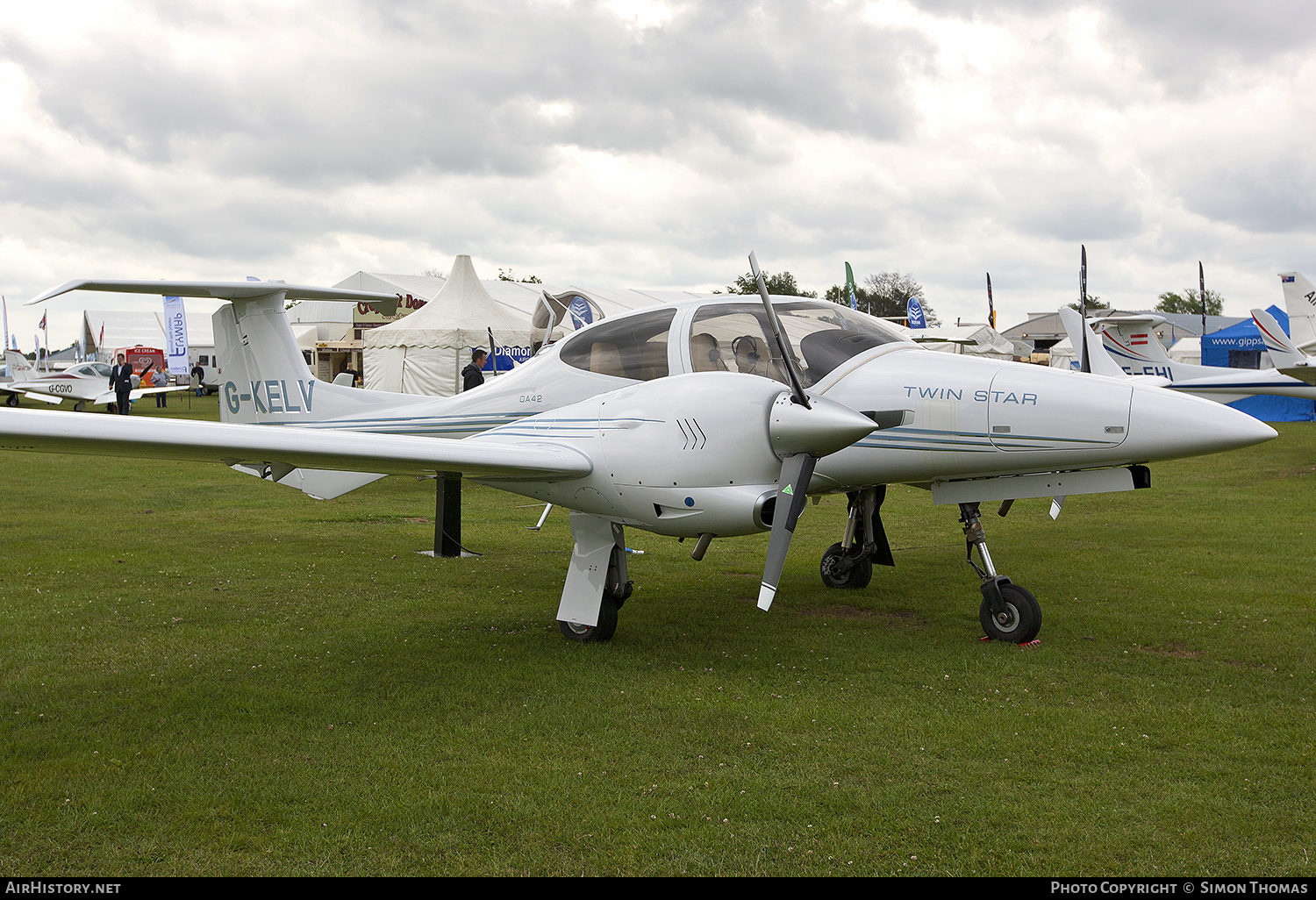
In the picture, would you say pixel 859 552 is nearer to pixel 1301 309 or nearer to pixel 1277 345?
pixel 1277 345

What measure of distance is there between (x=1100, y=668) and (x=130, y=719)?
566 cm

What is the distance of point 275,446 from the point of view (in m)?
5.26

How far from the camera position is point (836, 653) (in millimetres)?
6422

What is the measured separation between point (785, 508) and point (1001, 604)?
6.52 ft

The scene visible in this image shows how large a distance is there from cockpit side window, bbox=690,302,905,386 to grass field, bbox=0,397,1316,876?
6.43ft

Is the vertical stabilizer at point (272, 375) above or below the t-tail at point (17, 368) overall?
below

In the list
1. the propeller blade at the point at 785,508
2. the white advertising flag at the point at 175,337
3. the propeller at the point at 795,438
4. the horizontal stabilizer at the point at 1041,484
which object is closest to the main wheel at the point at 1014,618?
the horizontal stabilizer at the point at 1041,484

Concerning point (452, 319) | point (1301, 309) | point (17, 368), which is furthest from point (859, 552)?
point (17, 368)

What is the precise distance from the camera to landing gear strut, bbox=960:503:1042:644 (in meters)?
6.45

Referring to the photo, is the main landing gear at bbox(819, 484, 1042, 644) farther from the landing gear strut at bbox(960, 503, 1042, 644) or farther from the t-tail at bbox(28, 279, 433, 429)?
the t-tail at bbox(28, 279, 433, 429)

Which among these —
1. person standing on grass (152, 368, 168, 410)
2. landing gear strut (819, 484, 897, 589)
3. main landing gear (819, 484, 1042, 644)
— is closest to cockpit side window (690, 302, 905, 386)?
main landing gear (819, 484, 1042, 644)

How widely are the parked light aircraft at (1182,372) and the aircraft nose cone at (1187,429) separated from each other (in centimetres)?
1549

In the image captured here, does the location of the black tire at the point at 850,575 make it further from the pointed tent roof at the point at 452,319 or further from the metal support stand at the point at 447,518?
the pointed tent roof at the point at 452,319

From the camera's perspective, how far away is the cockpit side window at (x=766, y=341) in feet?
21.6
